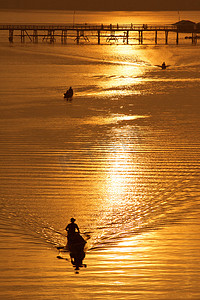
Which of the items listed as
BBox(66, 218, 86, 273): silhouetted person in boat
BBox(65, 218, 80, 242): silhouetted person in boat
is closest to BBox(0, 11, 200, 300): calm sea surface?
BBox(66, 218, 86, 273): silhouetted person in boat

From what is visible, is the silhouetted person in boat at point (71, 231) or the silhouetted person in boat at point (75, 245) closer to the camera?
the silhouetted person in boat at point (75, 245)

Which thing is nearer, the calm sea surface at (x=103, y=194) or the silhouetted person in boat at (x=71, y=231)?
the calm sea surface at (x=103, y=194)

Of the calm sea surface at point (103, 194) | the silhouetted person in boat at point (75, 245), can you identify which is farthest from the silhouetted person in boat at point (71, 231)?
the calm sea surface at point (103, 194)

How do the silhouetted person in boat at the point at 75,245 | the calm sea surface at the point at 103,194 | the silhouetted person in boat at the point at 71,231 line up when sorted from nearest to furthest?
the calm sea surface at the point at 103,194, the silhouetted person in boat at the point at 75,245, the silhouetted person in boat at the point at 71,231

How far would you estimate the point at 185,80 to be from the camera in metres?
57.1

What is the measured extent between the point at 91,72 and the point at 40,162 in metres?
42.3

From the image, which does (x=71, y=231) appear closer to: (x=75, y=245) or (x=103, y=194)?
(x=75, y=245)

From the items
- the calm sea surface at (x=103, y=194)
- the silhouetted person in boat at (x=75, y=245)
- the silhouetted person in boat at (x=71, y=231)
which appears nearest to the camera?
the calm sea surface at (x=103, y=194)

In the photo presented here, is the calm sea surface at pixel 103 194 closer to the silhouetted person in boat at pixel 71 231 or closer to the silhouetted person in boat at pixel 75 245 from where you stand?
the silhouetted person in boat at pixel 75 245

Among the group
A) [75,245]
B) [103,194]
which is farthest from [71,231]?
[103,194]

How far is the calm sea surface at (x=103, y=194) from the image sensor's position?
48.2 feet

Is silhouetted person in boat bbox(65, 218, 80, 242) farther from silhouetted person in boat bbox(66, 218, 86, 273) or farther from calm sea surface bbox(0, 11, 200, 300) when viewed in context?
calm sea surface bbox(0, 11, 200, 300)

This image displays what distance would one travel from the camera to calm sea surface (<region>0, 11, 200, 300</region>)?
579 inches

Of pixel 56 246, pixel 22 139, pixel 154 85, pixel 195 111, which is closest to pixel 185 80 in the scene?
pixel 154 85
